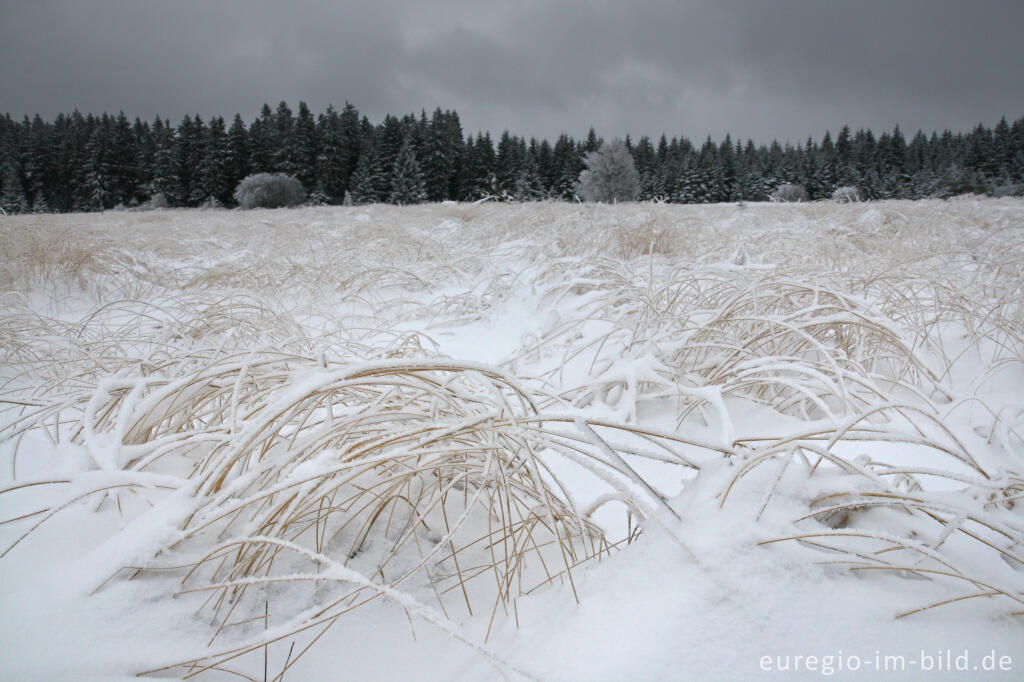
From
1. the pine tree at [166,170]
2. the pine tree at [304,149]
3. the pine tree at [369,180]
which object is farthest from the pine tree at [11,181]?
the pine tree at [369,180]

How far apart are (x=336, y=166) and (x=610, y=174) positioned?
2211 centimetres

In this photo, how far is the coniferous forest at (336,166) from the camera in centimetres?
3378

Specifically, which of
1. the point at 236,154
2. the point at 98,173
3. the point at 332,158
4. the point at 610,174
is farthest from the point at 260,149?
the point at 610,174

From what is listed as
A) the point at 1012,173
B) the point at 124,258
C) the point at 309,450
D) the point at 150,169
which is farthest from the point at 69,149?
the point at 1012,173

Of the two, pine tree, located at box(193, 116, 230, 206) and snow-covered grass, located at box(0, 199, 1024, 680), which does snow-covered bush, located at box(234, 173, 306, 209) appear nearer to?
pine tree, located at box(193, 116, 230, 206)

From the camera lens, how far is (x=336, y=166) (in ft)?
120

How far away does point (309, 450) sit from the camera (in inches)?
30.1

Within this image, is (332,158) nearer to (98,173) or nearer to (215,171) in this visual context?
(215,171)

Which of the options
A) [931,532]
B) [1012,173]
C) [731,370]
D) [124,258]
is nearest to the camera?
[931,532]

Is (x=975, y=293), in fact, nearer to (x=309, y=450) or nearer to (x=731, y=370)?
(x=731, y=370)

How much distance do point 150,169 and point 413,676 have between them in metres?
47.3

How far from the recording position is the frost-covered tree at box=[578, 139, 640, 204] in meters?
25.2

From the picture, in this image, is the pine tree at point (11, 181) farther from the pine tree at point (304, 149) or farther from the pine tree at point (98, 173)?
the pine tree at point (304, 149)

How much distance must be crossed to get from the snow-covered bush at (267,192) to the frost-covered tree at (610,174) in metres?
15.5
